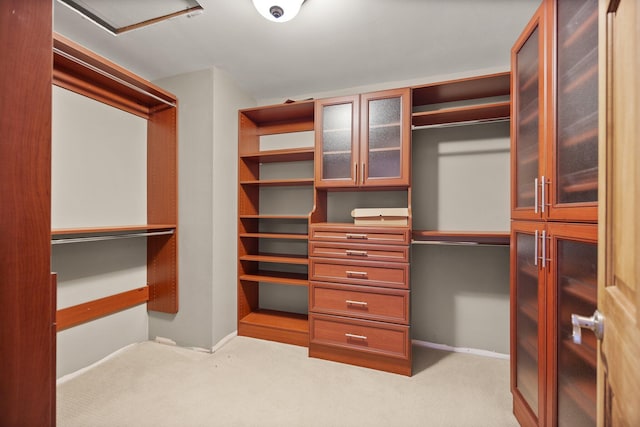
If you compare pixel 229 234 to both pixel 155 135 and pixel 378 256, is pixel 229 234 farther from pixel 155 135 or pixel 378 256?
pixel 378 256

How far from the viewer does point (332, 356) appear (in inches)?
86.5

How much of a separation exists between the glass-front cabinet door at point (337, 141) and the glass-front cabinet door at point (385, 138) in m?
0.07

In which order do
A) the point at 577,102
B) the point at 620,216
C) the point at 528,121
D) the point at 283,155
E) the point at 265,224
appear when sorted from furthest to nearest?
1. the point at 265,224
2. the point at 283,155
3. the point at 528,121
4. the point at 577,102
5. the point at 620,216

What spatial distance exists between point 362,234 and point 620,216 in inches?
A: 64.9

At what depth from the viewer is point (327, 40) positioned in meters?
1.95

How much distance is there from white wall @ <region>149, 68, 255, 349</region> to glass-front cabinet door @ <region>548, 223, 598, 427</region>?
2.30 m

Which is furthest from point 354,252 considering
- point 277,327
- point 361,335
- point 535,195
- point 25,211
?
point 25,211

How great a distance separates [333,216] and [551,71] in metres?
1.89

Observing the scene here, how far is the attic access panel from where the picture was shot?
5.26ft

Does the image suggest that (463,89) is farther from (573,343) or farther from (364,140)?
(573,343)

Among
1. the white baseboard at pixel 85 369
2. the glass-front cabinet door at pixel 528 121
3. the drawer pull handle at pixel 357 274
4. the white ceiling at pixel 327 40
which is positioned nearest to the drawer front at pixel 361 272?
the drawer pull handle at pixel 357 274

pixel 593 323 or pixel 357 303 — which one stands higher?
pixel 593 323

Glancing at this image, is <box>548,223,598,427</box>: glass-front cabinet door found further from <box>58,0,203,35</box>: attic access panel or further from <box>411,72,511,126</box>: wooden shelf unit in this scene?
<box>58,0,203,35</box>: attic access panel

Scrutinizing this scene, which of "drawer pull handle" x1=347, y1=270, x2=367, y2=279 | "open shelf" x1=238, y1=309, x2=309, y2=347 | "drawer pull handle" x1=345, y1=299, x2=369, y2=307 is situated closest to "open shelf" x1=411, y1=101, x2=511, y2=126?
"drawer pull handle" x1=347, y1=270, x2=367, y2=279
